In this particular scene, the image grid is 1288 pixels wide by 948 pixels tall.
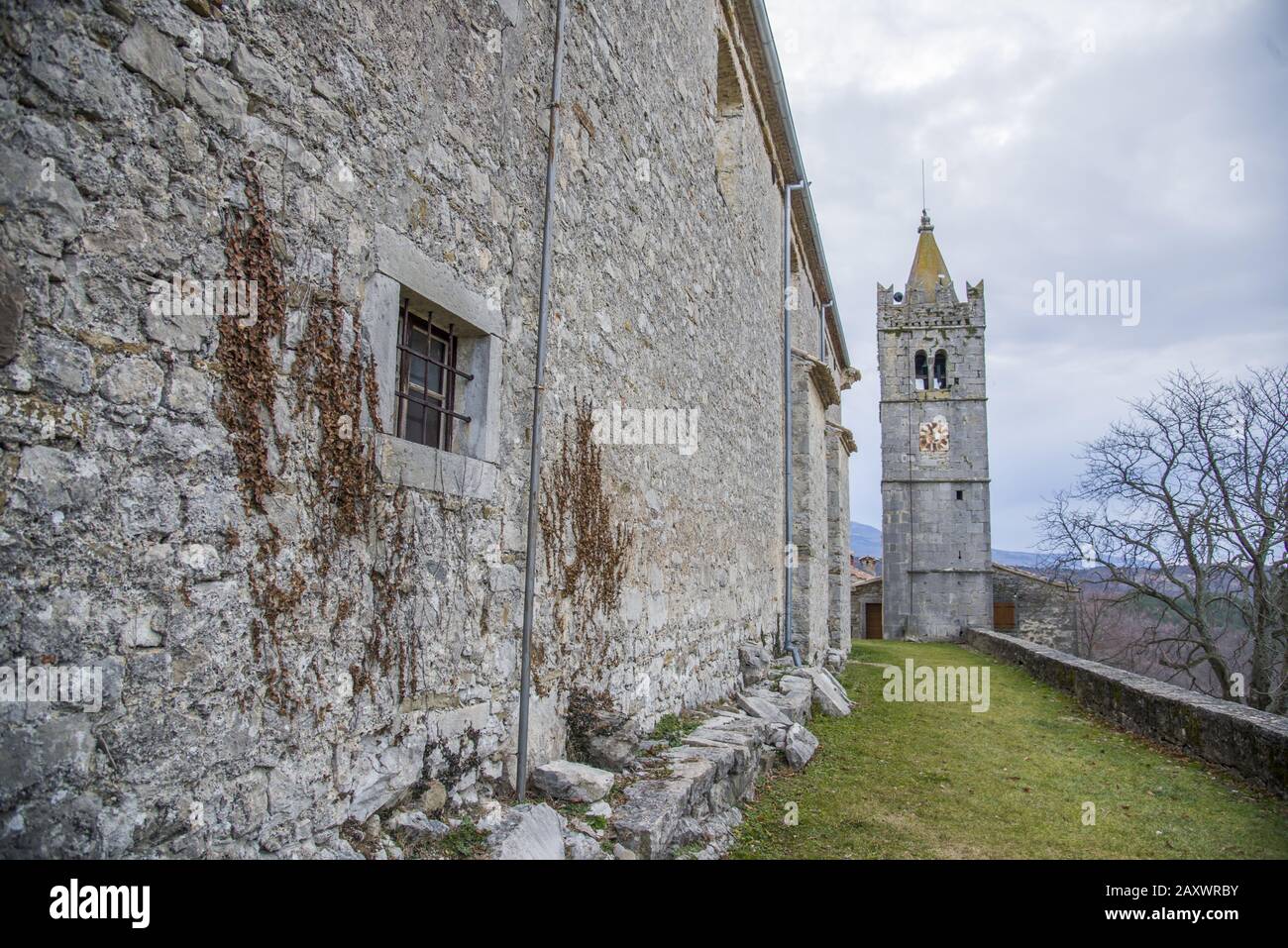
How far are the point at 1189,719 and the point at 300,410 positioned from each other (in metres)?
8.30

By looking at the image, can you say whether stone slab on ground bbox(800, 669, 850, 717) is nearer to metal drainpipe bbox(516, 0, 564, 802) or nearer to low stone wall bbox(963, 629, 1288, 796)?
low stone wall bbox(963, 629, 1288, 796)

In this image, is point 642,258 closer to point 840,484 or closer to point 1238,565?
point 840,484

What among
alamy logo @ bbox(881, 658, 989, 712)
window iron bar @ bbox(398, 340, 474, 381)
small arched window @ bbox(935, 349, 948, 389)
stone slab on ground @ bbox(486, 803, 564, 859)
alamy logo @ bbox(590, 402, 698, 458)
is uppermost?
small arched window @ bbox(935, 349, 948, 389)

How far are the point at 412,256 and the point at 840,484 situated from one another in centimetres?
1556

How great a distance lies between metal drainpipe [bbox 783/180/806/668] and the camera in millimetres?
11359

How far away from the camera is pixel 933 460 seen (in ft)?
104

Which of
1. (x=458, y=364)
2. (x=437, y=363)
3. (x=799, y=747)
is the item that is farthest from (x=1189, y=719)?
(x=437, y=363)

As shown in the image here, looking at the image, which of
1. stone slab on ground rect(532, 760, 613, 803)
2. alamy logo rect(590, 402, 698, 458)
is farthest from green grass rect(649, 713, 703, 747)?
alamy logo rect(590, 402, 698, 458)

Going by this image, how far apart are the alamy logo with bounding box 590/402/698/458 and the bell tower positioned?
25572 millimetres

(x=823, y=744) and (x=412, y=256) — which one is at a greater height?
(x=412, y=256)

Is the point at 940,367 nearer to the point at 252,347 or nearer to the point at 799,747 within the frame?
the point at 799,747
